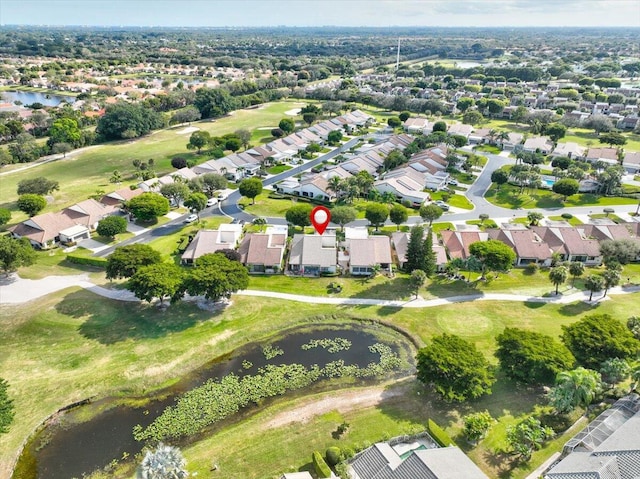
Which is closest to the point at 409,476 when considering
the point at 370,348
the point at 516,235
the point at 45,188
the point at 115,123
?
the point at 370,348

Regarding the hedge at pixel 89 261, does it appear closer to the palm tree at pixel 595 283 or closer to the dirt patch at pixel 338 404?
the dirt patch at pixel 338 404

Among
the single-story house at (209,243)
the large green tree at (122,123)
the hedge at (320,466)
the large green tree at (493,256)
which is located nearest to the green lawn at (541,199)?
the large green tree at (493,256)

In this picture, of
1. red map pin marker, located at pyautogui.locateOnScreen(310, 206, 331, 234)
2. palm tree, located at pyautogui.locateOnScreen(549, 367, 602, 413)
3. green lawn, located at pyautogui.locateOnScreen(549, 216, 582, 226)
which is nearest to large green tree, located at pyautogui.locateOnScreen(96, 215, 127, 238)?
red map pin marker, located at pyautogui.locateOnScreen(310, 206, 331, 234)

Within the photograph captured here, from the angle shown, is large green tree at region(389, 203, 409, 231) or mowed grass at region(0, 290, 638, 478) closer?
mowed grass at region(0, 290, 638, 478)

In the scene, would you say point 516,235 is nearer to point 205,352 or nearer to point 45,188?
point 205,352

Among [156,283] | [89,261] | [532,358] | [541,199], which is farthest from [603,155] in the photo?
[89,261]

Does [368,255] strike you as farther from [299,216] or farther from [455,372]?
[455,372]

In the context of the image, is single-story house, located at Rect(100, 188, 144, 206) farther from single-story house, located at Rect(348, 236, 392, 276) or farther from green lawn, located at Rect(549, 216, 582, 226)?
green lawn, located at Rect(549, 216, 582, 226)
